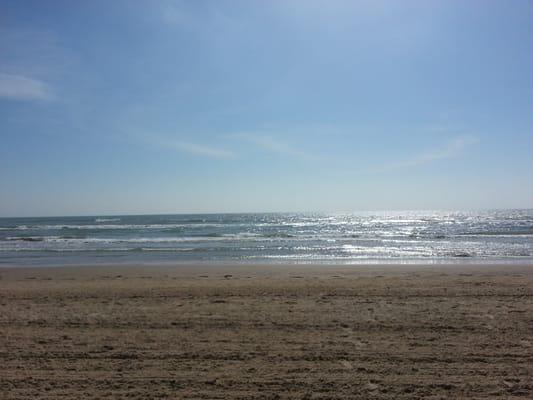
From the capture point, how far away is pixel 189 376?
4.48 meters

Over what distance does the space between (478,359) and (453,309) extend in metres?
2.71

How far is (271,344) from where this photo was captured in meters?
Answer: 5.50

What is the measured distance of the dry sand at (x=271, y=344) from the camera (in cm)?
420

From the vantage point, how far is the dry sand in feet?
13.8

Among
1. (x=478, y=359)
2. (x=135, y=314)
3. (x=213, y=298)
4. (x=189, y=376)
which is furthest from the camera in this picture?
(x=213, y=298)

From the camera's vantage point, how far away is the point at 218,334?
6.02 meters

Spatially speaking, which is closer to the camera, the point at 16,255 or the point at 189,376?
the point at 189,376

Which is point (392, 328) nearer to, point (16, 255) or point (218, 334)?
point (218, 334)

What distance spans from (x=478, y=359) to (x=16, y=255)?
84.2 ft

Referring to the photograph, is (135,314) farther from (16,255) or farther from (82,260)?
(16,255)

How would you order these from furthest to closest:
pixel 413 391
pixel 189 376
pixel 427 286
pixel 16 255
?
pixel 16 255, pixel 427 286, pixel 189 376, pixel 413 391

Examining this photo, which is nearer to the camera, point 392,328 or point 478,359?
point 478,359

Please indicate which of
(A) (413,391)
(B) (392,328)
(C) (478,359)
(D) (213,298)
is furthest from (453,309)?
(D) (213,298)

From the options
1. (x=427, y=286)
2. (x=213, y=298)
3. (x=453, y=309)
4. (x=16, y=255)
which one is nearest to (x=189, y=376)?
(x=213, y=298)
